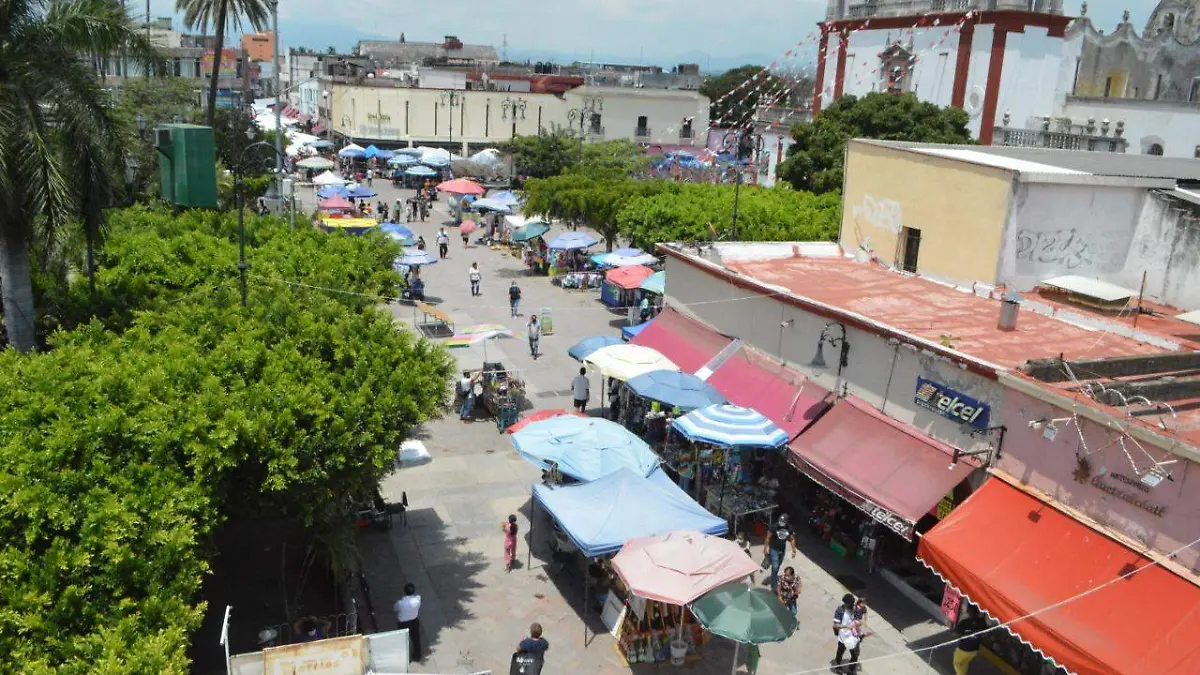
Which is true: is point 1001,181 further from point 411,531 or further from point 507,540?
point 411,531

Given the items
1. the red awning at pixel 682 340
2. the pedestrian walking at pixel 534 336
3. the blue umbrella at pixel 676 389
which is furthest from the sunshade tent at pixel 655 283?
the blue umbrella at pixel 676 389

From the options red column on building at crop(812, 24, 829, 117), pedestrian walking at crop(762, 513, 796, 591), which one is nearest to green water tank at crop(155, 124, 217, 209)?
pedestrian walking at crop(762, 513, 796, 591)

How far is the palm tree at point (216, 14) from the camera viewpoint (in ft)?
107

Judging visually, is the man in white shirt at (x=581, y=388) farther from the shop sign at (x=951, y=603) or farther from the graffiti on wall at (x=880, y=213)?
the shop sign at (x=951, y=603)

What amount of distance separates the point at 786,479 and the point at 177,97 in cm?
3366

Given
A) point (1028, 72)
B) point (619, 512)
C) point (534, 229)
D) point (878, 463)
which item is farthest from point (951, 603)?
point (1028, 72)

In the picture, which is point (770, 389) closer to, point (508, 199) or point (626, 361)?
point (626, 361)

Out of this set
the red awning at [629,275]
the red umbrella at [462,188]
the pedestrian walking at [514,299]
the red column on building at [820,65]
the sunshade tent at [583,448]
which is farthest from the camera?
the red column on building at [820,65]

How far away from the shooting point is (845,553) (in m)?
16.7

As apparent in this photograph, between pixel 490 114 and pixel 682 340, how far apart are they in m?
58.1

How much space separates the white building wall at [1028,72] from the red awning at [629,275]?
1036 inches

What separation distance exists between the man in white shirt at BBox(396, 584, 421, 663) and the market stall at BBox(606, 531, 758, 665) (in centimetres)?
298

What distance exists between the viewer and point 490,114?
75.8 m

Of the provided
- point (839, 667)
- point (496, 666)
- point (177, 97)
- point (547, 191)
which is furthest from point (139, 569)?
point (177, 97)
